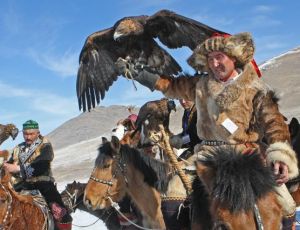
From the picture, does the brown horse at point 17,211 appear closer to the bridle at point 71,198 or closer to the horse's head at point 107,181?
the horse's head at point 107,181

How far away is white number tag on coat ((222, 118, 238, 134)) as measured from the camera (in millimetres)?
3439

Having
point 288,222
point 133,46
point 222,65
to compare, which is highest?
point 133,46

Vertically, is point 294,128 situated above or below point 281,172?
above

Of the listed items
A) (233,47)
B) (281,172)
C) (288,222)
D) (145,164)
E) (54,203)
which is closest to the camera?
(281,172)

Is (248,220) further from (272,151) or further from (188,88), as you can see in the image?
(188,88)

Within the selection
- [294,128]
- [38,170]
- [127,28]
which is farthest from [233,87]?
[38,170]

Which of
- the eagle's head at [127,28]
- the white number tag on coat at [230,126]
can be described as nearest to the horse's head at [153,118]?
the eagle's head at [127,28]

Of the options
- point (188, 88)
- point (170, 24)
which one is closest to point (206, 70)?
point (188, 88)

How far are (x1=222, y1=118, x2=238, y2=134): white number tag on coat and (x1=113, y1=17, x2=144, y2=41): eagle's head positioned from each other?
2630mm

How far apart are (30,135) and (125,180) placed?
1824 mm

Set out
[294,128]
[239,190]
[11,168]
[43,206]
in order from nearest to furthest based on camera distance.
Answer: [239,190], [294,128], [11,168], [43,206]

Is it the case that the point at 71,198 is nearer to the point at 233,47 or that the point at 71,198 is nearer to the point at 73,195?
the point at 73,195

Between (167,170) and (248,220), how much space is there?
2665mm

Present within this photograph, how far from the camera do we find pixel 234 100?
135 inches
